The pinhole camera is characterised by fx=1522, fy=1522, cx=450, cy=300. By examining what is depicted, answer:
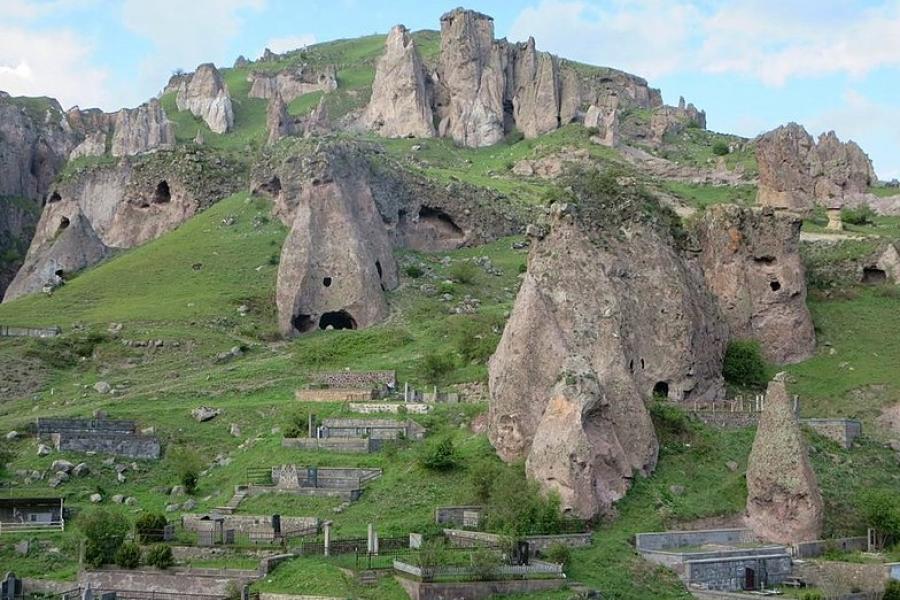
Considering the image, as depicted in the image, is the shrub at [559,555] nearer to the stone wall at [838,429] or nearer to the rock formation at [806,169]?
the stone wall at [838,429]

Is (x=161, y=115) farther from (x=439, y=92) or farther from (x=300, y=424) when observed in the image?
(x=300, y=424)

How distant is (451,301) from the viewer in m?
74.8

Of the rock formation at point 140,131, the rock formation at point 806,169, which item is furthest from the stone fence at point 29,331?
the rock formation at point 140,131

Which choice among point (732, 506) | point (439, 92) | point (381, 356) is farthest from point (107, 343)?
point (439, 92)

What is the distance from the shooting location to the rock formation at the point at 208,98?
144m

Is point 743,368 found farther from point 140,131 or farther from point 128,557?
point 140,131

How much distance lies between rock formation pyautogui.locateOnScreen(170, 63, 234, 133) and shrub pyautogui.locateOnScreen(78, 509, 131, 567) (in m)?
104

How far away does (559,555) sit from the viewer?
38.5 metres

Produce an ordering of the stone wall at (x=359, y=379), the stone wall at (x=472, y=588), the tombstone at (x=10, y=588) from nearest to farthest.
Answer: the stone wall at (x=472, y=588) < the tombstone at (x=10, y=588) < the stone wall at (x=359, y=379)

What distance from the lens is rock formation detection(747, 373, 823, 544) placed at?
142 ft

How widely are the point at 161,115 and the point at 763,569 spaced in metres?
94.1

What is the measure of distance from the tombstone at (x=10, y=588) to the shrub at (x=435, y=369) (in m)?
21.1

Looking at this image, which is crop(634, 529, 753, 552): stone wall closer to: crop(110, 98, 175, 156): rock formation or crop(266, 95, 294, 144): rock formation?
crop(266, 95, 294, 144): rock formation

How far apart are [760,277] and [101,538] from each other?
32129 mm
